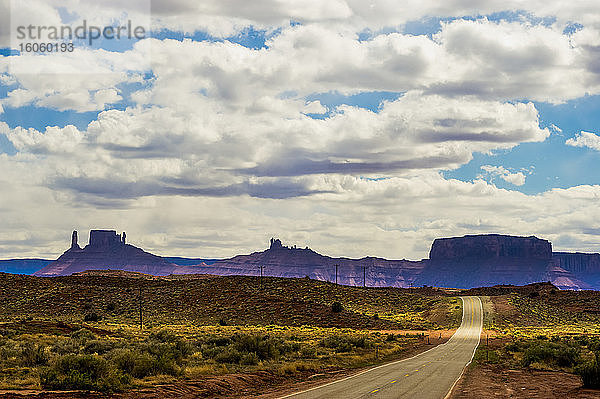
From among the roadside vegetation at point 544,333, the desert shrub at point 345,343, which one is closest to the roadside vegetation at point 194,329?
the desert shrub at point 345,343

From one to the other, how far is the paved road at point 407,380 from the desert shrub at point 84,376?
286 inches

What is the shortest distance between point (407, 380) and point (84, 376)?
49.7 ft

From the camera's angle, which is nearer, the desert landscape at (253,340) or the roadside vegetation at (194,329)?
the desert landscape at (253,340)

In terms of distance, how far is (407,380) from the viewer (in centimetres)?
2973

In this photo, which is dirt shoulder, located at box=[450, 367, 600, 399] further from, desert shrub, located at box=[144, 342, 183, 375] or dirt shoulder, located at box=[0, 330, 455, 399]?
desert shrub, located at box=[144, 342, 183, 375]

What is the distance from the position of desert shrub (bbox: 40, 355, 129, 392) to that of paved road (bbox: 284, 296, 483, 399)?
286 inches

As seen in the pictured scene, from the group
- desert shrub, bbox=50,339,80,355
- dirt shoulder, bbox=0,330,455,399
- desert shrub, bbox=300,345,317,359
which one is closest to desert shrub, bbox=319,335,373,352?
desert shrub, bbox=300,345,317,359

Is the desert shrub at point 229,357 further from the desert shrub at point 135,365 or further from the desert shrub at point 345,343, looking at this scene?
the desert shrub at point 345,343

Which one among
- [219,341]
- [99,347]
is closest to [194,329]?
[219,341]

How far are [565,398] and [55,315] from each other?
259 ft

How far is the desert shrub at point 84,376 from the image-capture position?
77.2 feet

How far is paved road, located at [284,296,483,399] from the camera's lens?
81.6ft

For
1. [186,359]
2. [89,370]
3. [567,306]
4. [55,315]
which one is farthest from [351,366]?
[567,306]

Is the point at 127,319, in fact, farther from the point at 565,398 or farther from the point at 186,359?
the point at 565,398
